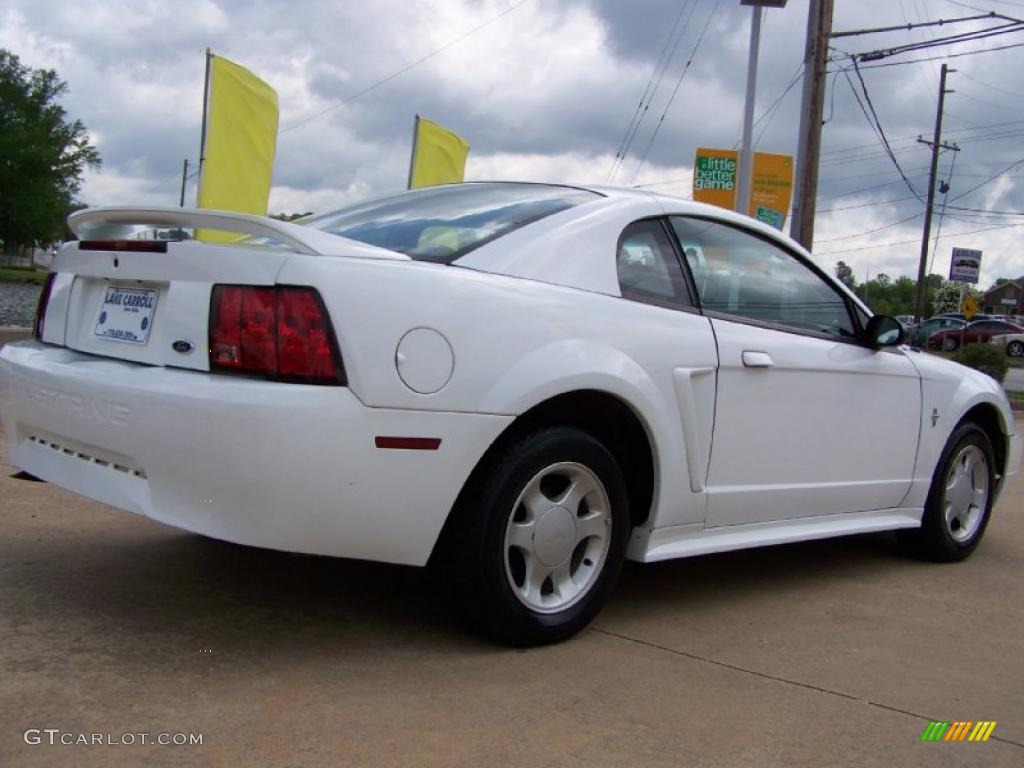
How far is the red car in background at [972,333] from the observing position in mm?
39062

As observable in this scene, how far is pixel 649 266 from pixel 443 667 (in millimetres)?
1578

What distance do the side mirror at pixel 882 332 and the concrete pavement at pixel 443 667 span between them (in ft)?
3.48

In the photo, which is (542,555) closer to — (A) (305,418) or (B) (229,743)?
(A) (305,418)

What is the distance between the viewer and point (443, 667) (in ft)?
10.1

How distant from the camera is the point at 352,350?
2789 mm

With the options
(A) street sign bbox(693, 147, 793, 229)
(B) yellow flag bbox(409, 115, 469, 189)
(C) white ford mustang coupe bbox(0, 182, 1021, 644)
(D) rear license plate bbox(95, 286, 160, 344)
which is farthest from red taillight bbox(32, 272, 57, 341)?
(A) street sign bbox(693, 147, 793, 229)

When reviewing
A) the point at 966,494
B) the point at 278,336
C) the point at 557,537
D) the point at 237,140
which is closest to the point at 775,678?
the point at 557,537

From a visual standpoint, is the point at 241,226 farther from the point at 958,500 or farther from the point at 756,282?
the point at 958,500

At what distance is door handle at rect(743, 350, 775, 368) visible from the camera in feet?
12.5

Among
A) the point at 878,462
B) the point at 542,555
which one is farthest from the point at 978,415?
the point at 542,555

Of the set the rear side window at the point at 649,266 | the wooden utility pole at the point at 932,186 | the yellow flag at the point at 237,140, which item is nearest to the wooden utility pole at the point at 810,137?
the yellow flag at the point at 237,140

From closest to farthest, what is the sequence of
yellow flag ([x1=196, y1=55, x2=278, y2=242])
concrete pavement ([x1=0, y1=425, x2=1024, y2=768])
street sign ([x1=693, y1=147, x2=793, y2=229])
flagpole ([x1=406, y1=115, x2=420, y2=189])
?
concrete pavement ([x1=0, y1=425, x2=1024, y2=768])
yellow flag ([x1=196, y1=55, x2=278, y2=242])
flagpole ([x1=406, y1=115, x2=420, y2=189])
street sign ([x1=693, y1=147, x2=793, y2=229])

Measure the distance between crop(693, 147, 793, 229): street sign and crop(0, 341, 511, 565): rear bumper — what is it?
13285 millimetres

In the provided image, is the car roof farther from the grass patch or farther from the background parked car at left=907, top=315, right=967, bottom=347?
the grass patch
